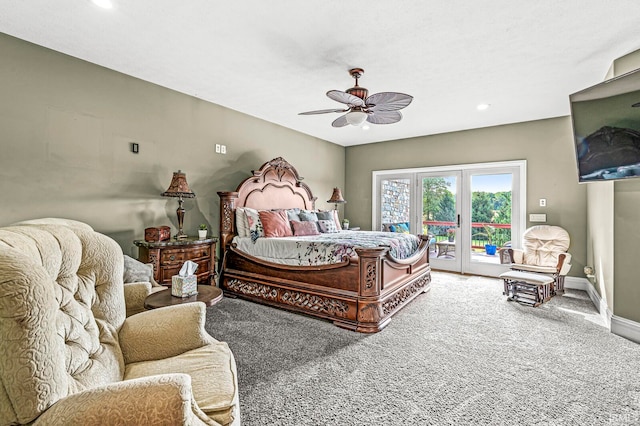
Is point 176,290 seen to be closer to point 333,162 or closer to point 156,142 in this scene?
point 156,142

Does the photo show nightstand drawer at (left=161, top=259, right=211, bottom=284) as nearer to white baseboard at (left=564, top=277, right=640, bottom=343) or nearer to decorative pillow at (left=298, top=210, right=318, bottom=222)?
decorative pillow at (left=298, top=210, right=318, bottom=222)

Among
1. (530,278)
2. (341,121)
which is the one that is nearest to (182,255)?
(341,121)

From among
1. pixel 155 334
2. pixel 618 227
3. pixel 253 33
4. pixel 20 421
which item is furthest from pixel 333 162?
pixel 20 421

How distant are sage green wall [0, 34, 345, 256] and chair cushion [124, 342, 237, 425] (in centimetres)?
247

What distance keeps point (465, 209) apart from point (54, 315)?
592 cm

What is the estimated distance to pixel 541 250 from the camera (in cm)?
457

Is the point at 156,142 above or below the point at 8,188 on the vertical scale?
above

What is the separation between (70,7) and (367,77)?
8.80ft

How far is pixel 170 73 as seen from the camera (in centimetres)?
351

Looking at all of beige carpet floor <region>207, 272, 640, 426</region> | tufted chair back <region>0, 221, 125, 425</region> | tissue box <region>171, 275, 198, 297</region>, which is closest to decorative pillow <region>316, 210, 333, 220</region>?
beige carpet floor <region>207, 272, 640, 426</region>

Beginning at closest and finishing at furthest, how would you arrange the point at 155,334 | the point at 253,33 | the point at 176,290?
the point at 155,334 < the point at 176,290 < the point at 253,33

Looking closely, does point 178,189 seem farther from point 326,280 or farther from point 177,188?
point 326,280

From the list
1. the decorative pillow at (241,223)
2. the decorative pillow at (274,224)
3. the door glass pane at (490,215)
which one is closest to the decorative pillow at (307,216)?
the decorative pillow at (274,224)

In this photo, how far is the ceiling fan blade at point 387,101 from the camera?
2.87 metres
